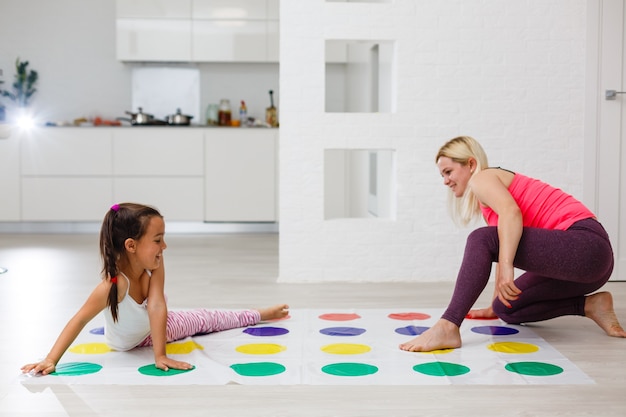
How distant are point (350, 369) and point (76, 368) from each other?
84 cm

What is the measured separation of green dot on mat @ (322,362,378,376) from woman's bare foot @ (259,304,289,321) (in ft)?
2.09

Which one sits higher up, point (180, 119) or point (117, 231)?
point (180, 119)

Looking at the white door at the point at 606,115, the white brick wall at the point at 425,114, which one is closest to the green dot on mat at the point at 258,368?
the white brick wall at the point at 425,114

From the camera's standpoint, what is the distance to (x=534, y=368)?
98.0 inches

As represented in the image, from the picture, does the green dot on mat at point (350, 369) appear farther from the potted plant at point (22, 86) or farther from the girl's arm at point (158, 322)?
the potted plant at point (22, 86)

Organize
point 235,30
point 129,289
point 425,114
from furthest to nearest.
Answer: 1. point 235,30
2. point 425,114
3. point 129,289

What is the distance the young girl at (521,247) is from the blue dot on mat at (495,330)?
0.44 feet

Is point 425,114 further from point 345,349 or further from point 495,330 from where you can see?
point 345,349

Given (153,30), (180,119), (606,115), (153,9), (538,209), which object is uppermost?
(153,9)

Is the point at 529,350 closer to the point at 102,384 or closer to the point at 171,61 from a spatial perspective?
the point at 102,384

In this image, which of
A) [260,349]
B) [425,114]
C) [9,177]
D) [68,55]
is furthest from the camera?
[68,55]

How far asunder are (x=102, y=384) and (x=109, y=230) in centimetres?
46

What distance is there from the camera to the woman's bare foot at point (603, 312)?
293 centimetres

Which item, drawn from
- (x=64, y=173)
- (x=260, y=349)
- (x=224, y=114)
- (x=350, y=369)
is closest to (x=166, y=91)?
(x=224, y=114)
